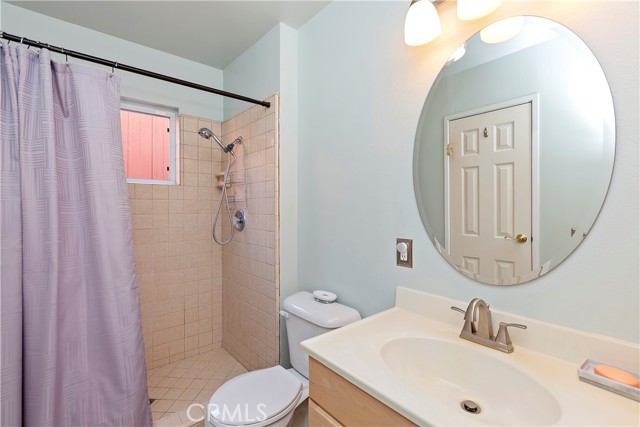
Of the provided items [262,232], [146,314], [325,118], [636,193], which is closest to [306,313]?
[262,232]

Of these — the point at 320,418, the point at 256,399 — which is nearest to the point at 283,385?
the point at 256,399

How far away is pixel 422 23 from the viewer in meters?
1.10

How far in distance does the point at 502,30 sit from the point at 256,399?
172 centimetres

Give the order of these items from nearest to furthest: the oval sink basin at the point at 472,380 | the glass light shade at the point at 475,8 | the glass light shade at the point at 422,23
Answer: the oval sink basin at the point at 472,380
the glass light shade at the point at 475,8
the glass light shade at the point at 422,23

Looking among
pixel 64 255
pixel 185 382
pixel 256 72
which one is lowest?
pixel 185 382

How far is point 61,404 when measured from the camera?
129cm

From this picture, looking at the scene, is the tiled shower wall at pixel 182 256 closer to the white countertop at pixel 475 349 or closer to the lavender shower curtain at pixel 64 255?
the lavender shower curtain at pixel 64 255

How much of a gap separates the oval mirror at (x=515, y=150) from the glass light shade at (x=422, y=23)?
0.41ft

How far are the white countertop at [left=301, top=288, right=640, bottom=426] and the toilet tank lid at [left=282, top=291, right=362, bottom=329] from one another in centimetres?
26

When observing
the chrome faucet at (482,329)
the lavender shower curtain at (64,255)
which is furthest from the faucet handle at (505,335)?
the lavender shower curtain at (64,255)

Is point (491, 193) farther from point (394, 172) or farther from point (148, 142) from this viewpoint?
point (148, 142)

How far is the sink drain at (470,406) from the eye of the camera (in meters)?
0.83

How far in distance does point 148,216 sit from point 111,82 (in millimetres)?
973

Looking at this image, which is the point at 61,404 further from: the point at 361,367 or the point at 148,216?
the point at 361,367
